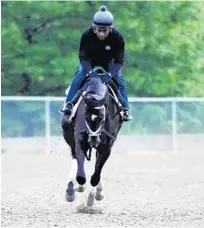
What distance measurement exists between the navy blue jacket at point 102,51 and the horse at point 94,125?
14 cm

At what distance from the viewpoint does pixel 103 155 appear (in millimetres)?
12359

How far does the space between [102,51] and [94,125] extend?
41.3 inches

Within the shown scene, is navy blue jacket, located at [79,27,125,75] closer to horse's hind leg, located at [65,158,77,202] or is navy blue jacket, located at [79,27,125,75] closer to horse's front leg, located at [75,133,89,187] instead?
horse's front leg, located at [75,133,89,187]

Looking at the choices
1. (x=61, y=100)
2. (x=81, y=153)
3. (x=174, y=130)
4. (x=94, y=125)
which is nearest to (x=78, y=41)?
(x=61, y=100)

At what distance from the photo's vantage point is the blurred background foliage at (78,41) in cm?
3111

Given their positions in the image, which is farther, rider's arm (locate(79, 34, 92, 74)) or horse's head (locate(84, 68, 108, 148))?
rider's arm (locate(79, 34, 92, 74))

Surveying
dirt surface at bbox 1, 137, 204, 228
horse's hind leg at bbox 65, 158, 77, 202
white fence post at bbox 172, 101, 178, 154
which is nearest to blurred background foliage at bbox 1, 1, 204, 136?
white fence post at bbox 172, 101, 178, 154

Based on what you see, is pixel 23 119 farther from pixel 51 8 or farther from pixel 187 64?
pixel 187 64

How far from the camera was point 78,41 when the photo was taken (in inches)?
1224

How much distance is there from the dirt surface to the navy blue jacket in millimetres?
1732

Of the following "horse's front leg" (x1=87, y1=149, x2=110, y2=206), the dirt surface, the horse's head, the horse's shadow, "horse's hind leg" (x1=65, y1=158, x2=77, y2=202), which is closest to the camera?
the dirt surface

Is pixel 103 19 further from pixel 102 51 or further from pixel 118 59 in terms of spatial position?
pixel 118 59

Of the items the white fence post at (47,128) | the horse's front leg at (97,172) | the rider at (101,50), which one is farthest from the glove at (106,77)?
the white fence post at (47,128)

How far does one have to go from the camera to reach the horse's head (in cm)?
1177
